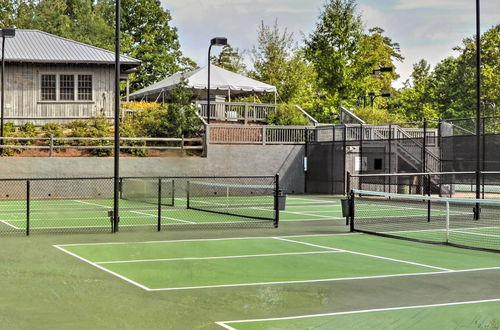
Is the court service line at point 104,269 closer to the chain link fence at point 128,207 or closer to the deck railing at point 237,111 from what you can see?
the chain link fence at point 128,207

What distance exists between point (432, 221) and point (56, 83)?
24797 millimetres

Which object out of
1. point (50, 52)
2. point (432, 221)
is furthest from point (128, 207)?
point (50, 52)

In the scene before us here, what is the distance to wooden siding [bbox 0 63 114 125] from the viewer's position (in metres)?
39.7

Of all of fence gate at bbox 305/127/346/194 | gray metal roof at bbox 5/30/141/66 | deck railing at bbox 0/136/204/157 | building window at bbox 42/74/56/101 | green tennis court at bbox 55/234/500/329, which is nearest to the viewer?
green tennis court at bbox 55/234/500/329

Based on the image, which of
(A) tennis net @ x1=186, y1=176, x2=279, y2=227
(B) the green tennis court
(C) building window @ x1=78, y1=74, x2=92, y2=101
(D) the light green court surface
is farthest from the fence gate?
(D) the light green court surface

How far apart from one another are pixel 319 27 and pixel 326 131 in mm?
13156

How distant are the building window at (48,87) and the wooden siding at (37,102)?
274 millimetres

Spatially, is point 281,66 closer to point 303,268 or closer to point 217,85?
point 217,85

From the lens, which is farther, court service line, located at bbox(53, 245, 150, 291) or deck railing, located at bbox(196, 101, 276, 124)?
deck railing, located at bbox(196, 101, 276, 124)

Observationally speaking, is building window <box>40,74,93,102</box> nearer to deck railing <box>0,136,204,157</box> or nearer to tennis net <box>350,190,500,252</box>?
deck railing <box>0,136,204,157</box>

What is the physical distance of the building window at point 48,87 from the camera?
40250 mm

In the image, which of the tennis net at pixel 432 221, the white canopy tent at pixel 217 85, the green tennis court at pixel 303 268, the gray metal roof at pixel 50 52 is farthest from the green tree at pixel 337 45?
the green tennis court at pixel 303 268

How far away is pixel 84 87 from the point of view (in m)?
40.9

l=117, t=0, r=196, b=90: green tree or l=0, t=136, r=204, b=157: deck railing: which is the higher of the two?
l=117, t=0, r=196, b=90: green tree
